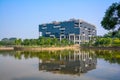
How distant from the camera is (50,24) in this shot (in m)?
112

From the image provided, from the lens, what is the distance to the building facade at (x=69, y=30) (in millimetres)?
102188

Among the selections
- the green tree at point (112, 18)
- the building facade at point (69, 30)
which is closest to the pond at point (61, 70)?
the green tree at point (112, 18)

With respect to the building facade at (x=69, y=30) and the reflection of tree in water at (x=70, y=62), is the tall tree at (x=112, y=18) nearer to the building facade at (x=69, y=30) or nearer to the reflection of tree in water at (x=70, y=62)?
the reflection of tree in water at (x=70, y=62)

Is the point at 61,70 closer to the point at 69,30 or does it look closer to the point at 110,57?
the point at 110,57

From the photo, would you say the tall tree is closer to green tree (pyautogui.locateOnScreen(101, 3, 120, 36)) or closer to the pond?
green tree (pyautogui.locateOnScreen(101, 3, 120, 36))

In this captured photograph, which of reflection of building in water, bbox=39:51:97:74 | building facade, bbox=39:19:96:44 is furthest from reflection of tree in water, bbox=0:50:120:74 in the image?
building facade, bbox=39:19:96:44

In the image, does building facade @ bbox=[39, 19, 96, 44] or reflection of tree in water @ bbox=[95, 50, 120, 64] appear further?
building facade @ bbox=[39, 19, 96, 44]

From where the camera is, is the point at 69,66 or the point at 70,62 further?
the point at 70,62

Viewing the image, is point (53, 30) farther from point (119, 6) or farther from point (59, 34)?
point (119, 6)

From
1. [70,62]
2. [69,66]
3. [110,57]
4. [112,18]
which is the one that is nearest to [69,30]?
[110,57]

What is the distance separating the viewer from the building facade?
4023 inches

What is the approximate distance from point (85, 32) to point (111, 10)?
98233 millimetres

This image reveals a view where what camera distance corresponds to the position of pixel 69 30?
103500mm

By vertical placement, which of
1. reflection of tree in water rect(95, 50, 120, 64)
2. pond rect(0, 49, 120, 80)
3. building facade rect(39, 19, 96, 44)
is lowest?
pond rect(0, 49, 120, 80)
